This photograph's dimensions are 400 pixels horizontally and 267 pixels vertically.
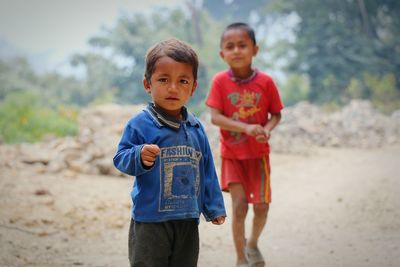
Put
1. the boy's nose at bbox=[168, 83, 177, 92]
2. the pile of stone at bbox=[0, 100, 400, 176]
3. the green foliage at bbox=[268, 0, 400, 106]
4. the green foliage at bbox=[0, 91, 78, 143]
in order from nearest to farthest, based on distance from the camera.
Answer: the boy's nose at bbox=[168, 83, 177, 92]
the pile of stone at bbox=[0, 100, 400, 176]
the green foliage at bbox=[0, 91, 78, 143]
the green foliage at bbox=[268, 0, 400, 106]

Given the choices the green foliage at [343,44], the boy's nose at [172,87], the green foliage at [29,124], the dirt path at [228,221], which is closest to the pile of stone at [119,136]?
the dirt path at [228,221]

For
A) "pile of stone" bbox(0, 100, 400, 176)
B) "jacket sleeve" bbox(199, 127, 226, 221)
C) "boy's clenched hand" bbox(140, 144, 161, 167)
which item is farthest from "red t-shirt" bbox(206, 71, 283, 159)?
"pile of stone" bbox(0, 100, 400, 176)

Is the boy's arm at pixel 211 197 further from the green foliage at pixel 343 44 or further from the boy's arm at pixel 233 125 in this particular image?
the green foliage at pixel 343 44

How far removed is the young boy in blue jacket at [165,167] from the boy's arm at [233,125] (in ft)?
2.48

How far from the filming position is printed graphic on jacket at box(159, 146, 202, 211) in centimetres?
176

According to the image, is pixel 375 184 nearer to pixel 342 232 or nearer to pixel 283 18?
pixel 342 232

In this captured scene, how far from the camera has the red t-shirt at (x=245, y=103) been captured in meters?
2.83

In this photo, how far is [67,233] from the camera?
3680 mm

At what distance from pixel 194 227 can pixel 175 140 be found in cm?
43

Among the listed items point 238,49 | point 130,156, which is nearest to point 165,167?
point 130,156

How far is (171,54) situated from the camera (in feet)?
5.72

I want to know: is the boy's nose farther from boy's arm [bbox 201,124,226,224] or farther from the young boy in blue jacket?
boy's arm [bbox 201,124,226,224]

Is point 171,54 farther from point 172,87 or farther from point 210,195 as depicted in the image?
point 210,195

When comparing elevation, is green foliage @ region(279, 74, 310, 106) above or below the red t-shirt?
above
